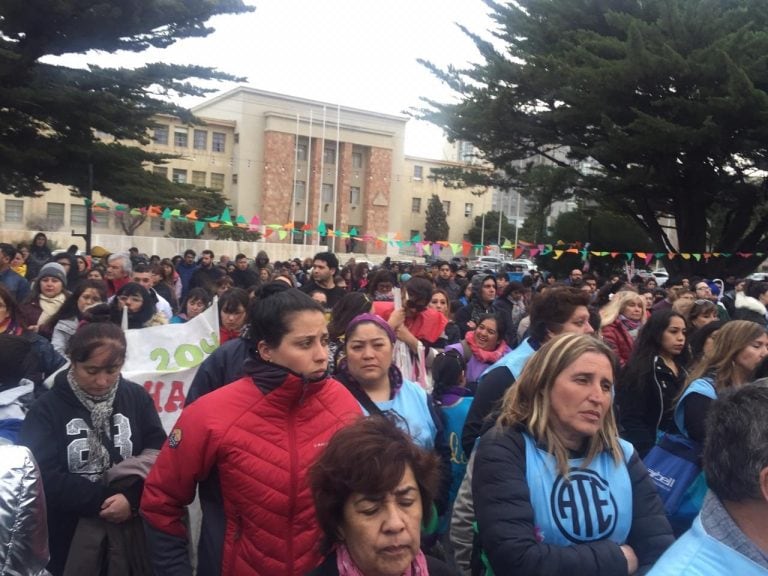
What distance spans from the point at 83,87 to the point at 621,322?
42.9ft

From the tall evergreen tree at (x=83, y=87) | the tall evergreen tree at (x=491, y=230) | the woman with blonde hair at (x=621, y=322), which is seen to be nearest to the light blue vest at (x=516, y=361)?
the woman with blonde hair at (x=621, y=322)

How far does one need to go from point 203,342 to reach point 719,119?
692 inches

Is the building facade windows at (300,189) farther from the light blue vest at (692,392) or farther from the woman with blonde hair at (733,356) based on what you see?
the light blue vest at (692,392)

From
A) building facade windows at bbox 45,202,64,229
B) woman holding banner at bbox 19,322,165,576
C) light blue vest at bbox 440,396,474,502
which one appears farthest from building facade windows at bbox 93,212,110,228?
woman holding banner at bbox 19,322,165,576

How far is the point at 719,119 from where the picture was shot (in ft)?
60.2

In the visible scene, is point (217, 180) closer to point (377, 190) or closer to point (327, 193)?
point (327, 193)

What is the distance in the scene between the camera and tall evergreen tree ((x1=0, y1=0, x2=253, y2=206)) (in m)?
13.4

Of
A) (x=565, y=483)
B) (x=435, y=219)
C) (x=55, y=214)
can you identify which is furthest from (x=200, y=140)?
(x=565, y=483)

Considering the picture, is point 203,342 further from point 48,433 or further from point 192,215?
point 192,215

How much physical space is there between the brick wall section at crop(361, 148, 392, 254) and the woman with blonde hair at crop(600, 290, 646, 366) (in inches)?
2381

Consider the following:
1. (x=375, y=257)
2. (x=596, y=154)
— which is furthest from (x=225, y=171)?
(x=596, y=154)

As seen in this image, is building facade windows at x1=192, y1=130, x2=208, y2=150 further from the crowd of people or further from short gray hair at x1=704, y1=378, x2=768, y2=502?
short gray hair at x1=704, y1=378, x2=768, y2=502

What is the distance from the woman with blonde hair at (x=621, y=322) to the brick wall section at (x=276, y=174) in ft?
184

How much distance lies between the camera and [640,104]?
20.2 meters
